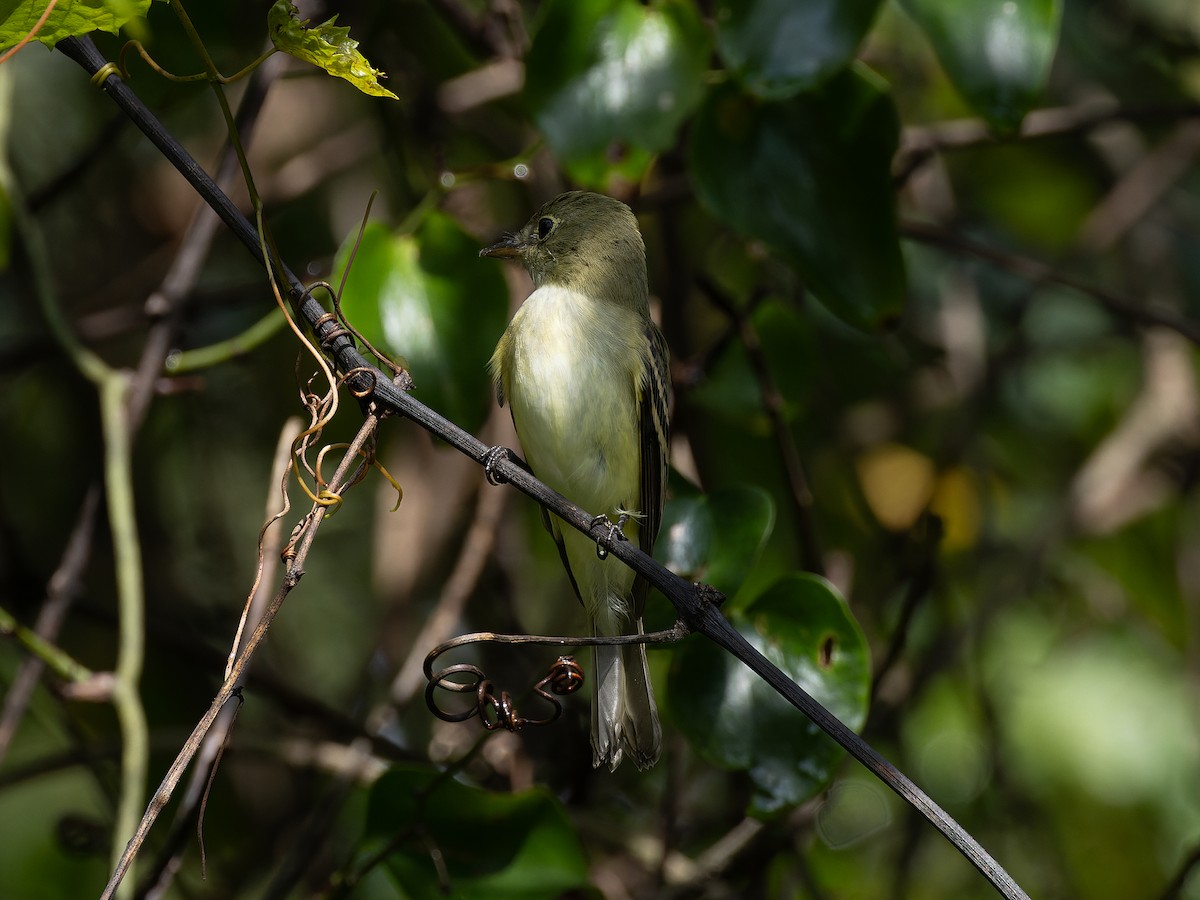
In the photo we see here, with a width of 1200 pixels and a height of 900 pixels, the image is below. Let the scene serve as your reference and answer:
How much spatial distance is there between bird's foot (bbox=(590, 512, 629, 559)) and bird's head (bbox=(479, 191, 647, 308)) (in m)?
0.55

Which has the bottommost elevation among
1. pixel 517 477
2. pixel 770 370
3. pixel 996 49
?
pixel 770 370

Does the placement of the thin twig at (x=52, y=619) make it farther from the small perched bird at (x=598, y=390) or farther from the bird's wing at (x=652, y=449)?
the bird's wing at (x=652, y=449)

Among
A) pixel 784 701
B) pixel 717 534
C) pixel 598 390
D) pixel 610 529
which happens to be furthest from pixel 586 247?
pixel 784 701

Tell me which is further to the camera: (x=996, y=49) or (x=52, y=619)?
(x=52, y=619)

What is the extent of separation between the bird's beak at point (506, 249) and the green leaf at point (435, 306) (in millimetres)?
88

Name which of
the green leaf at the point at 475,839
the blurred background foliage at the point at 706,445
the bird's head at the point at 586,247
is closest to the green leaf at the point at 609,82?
the blurred background foliage at the point at 706,445

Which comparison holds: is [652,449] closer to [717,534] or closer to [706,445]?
[717,534]

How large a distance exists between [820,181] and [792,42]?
0.31 metres

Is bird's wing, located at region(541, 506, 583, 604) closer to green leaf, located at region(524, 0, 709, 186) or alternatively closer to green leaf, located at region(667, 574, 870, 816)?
green leaf, located at region(667, 574, 870, 816)

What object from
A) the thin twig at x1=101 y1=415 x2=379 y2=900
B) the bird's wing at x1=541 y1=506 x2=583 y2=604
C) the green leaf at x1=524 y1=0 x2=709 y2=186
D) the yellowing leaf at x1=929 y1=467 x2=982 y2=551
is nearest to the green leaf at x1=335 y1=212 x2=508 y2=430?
the green leaf at x1=524 y1=0 x2=709 y2=186

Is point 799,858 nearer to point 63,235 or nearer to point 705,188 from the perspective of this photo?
point 705,188

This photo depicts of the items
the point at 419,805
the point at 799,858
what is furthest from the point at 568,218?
the point at 799,858

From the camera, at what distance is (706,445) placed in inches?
140

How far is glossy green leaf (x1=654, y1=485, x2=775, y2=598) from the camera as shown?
2355mm
